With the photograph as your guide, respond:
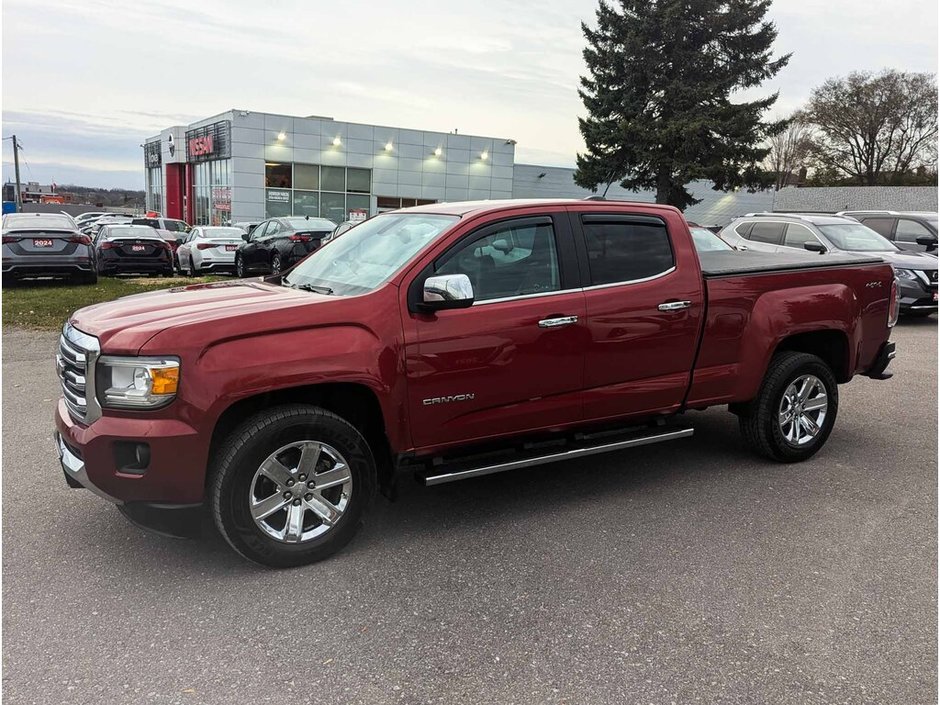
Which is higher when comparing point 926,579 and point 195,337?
point 195,337

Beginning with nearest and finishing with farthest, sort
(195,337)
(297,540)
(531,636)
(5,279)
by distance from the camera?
(531,636)
(195,337)
(297,540)
(5,279)

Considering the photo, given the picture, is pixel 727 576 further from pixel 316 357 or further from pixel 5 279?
pixel 5 279

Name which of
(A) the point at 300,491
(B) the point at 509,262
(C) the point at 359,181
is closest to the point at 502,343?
(B) the point at 509,262

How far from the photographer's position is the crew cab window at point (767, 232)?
1405cm

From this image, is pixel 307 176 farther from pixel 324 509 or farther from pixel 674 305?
pixel 324 509

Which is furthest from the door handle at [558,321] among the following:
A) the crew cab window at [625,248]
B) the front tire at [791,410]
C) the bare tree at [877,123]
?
the bare tree at [877,123]

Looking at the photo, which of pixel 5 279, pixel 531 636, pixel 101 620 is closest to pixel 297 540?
pixel 101 620

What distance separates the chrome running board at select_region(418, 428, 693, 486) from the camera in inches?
161

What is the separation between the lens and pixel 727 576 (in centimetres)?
382

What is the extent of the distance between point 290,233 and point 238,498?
14865 millimetres

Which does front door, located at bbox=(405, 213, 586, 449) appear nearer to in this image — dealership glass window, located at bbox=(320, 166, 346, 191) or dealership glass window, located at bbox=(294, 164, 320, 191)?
dealership glass window, located at bbox=(294, 164, 320, 191)

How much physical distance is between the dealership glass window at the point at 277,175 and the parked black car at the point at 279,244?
22.4m

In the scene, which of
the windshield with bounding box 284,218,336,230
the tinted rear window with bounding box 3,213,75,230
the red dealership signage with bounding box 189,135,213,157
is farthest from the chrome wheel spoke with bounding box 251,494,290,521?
the red dealership signage with bounding box 189,135,213,157

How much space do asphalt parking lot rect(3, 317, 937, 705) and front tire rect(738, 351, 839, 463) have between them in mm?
255
